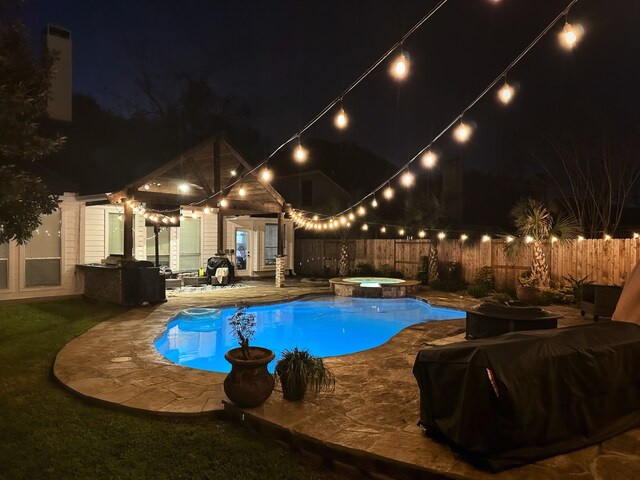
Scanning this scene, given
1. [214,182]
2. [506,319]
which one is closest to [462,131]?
[506,319]

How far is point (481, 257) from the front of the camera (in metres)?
13.6

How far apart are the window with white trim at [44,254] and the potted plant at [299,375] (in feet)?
31.1

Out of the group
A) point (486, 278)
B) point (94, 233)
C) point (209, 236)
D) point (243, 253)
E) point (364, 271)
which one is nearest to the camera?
point (94, 233)

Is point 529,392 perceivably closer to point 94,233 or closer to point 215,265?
point 94,233

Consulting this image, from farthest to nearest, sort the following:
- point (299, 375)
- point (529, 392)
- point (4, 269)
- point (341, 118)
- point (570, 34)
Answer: point (4, 269) → point (341, 118) → point (570, 34) → point (299, 375) → point (529, 392)

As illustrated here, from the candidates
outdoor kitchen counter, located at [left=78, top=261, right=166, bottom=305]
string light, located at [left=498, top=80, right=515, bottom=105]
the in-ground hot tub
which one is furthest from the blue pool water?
string light, located at [left=498, top=80, right=515, bottom=105]

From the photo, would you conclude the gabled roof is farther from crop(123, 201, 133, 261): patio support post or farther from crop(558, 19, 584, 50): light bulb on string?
crop(558, 19, 584, 50): light bulb on string

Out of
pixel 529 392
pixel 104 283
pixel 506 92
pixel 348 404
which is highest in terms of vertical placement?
pixel 506 92

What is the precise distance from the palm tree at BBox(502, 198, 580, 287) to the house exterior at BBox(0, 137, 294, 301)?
7.64 meters

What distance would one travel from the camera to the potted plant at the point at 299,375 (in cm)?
414

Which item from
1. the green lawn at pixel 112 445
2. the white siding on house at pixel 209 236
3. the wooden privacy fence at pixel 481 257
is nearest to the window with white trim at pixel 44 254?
the white siding on house at pixel 209 236

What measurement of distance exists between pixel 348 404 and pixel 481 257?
10.8 m

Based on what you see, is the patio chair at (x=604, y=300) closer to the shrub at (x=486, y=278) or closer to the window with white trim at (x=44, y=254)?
the shrub at (x=486, y=278)

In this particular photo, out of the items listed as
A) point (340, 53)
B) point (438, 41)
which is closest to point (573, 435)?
point (438, 41)
